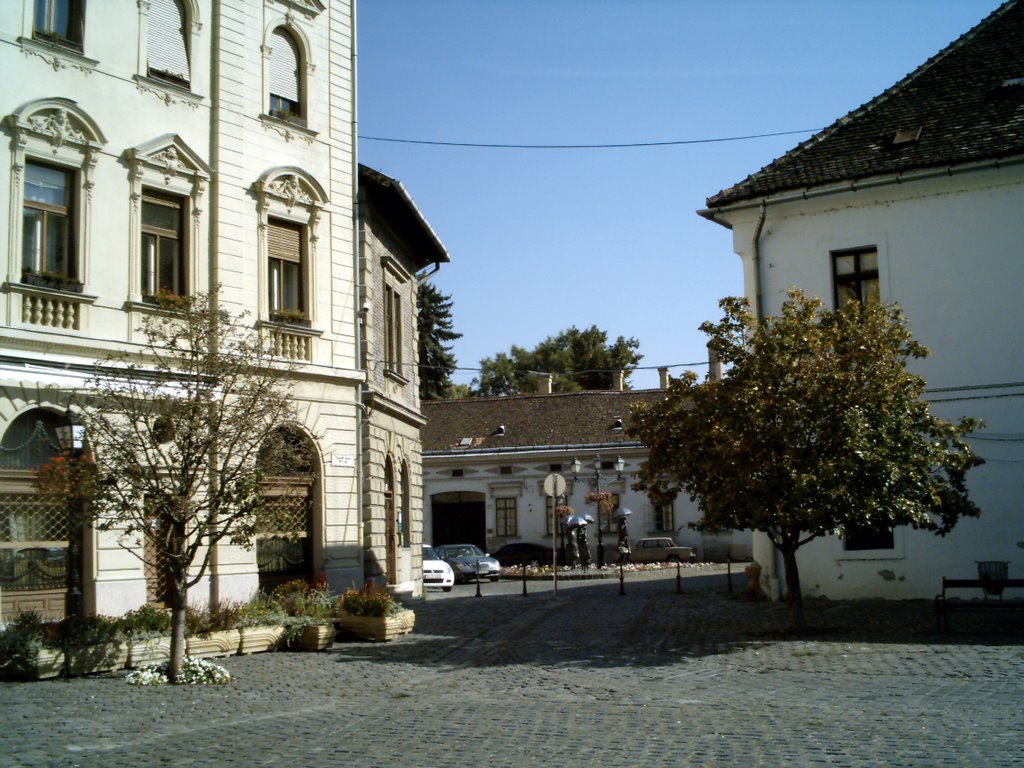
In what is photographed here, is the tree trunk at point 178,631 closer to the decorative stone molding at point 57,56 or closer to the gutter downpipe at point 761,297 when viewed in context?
the decorative stone molding at point 57,56

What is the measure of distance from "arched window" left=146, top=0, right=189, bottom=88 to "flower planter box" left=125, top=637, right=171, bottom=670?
9470 mm

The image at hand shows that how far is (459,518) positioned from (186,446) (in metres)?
42.7

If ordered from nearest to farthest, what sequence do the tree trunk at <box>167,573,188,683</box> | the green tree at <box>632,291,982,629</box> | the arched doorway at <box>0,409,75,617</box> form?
the tree trunk at <box>167,573,188,683</box>
the arched doorway at <box>0,409,75,617</box>
the green tree at <box>632,291,982,629</box>

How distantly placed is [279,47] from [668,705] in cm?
1485

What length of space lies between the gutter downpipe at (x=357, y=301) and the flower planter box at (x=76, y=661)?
7452 millimetres

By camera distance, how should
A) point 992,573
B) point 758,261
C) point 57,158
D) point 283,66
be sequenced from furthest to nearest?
point 758,261 → point 283,66 → point 992,573 → point 57,158

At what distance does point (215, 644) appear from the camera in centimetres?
1520

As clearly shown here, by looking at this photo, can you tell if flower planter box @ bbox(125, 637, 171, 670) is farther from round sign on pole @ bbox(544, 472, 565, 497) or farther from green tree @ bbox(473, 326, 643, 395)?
green tree @ bbox(473, 326, 643, 395)

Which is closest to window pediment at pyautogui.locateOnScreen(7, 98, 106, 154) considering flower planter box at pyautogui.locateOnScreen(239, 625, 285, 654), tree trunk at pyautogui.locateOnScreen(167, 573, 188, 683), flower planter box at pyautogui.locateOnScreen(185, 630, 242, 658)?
tree trunk at pyautogui.locateOnScreen(167, 573, 188, 683)

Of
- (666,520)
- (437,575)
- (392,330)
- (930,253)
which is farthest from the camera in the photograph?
(666,520)

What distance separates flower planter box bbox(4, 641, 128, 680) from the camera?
13031mm

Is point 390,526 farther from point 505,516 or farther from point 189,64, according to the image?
point 505,516

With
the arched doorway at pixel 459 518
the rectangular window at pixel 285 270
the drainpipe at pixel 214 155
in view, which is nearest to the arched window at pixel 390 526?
the rectangular window at pixel 285 270

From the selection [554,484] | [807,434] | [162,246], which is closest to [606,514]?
[554,484]
